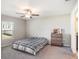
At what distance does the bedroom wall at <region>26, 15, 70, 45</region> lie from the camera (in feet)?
18.3

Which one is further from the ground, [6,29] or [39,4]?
[39,4]

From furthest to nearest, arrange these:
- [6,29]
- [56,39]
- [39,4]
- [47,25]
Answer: [47,25] < [56,39] < [6,29] < [39,4]

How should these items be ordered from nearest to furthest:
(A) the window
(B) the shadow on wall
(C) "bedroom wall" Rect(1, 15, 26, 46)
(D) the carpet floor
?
(D) the carpet floor, (A) the window, (C) "bedroom wall" Rect(1, 15, 26, 46), (B) the shadow on wall

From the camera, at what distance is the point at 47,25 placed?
626cm

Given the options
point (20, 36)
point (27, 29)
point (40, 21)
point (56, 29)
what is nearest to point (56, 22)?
point (56, 29)

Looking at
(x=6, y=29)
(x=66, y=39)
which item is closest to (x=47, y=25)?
(x=66, y=39)

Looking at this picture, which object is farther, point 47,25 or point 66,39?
point 47,25

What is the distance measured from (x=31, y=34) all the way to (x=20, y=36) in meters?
0.93

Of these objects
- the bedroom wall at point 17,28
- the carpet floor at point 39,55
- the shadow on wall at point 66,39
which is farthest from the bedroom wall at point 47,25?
the carpet floor at point 39,55

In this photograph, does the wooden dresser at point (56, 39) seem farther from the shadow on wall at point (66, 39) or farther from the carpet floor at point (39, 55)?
the carpet floor at point (39, 55)

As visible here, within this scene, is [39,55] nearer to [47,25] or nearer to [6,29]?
[6,29]

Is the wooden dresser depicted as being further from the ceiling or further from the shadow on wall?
the ceiling

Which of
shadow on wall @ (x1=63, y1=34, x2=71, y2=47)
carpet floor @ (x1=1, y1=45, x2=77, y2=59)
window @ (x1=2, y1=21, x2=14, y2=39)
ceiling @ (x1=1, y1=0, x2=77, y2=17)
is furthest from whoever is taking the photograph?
shadow on wall @ (x1=63, y1=34, x2=71, y2=47)

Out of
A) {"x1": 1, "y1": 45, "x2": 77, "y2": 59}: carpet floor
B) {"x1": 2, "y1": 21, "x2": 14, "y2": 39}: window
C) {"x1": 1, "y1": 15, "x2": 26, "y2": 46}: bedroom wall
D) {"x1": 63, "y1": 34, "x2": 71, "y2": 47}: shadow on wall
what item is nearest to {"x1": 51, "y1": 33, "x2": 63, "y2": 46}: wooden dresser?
{"x1": 63, "y1": 34, "x2": 71, "y2": 47}: shadow on wall
